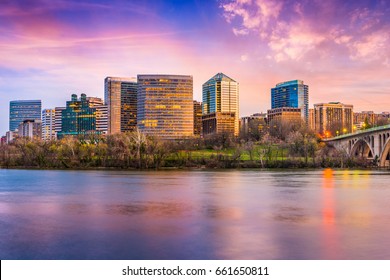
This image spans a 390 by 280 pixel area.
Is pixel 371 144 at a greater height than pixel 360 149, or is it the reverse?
pixel 371 144

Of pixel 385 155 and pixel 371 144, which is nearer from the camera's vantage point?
pixel 385 155

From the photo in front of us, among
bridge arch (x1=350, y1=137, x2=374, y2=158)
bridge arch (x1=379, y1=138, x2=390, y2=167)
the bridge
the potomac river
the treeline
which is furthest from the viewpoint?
bridge arch (x1=350, y1=137, x2=374, y2=158)

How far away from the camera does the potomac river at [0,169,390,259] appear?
18359 millimetres

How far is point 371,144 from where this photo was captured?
97.6 meters

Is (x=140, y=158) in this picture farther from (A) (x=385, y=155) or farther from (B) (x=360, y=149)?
(B) (x=360, y=149)

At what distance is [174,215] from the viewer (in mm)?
27734

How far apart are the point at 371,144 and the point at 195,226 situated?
82.4 metres

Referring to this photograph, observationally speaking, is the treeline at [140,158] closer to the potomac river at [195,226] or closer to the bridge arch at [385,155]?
the bridge arch at [385,155]

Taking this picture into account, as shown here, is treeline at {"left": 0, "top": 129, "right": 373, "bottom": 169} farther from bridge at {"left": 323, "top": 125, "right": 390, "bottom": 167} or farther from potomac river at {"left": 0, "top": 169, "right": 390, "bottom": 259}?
potomac river at {"left": 0, "top": 169, "right": 390, "bottom": 259}

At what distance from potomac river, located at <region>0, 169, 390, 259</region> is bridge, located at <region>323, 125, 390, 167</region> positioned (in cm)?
5530

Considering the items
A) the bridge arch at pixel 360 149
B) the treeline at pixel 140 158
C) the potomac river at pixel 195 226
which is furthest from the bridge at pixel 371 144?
the potomac river at pixel 195 226

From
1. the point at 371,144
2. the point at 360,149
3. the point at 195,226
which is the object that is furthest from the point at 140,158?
the point at 195,226

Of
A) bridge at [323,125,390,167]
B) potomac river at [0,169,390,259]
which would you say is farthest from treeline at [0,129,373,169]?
potomac river at [0,169,390,259]
